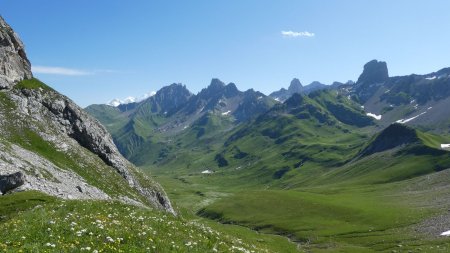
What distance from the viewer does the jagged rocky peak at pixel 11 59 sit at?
95.1 meters

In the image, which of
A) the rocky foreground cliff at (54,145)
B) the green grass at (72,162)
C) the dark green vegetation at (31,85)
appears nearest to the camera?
→ the rocky foreground cliff at (54,145)

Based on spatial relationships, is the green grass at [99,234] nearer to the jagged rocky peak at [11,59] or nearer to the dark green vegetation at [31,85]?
the dark green vegetation at [31,85]

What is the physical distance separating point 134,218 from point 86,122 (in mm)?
71420

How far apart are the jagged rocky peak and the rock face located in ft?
150

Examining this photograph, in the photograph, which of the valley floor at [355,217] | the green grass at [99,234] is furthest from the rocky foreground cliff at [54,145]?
the valley floor at [355,217]

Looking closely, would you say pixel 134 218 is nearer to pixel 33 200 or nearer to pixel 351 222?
pixel 33 200

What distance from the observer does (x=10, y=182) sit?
2082 inches

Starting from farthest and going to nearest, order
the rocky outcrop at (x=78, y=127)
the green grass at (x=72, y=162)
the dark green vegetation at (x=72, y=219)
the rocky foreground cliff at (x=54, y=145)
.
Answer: the rocky outcrop at (x=78, y=127)
the green grass at (x=72, y=162)
the rocky foreground cliff at (x=54, y=145)
the dark green vegetation at (x=72, y=219)

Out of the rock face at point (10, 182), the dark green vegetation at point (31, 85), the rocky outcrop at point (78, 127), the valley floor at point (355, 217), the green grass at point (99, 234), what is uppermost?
the dark green vegetation at point (31, 85)

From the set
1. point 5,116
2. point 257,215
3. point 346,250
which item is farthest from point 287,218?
point 5,116

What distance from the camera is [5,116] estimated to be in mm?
79875

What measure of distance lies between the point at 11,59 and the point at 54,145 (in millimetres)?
32544

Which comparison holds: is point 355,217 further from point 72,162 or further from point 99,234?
point 99,234

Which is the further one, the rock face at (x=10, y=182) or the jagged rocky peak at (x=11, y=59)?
the jagged rocky peak at (x=11, y=59)
